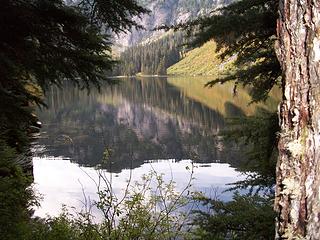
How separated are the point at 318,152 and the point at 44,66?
165 inches

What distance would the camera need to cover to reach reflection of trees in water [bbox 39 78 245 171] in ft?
95.9

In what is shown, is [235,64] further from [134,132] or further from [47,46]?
[134,132]

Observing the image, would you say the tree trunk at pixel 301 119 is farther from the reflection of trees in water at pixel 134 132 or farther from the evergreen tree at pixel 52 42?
the reflection of trees in water at pixel 134 132

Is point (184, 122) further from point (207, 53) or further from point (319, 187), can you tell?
point (207, 53)

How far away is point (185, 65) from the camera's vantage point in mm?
188375

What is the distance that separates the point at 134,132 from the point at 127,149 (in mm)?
9556

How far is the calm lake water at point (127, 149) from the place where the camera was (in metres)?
19.1

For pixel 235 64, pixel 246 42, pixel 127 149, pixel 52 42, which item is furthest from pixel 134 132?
pixel 246 42

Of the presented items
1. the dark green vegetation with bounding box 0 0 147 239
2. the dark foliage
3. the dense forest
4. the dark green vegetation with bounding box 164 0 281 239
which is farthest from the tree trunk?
the dark green vegetation with bounding box 0 0 147 239

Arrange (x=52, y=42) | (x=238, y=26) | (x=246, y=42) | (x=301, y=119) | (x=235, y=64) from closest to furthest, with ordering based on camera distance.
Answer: (x=301, y=119) < (x=238, y=26) < (x=246, y=42) < (x=52, y=42) < (x=235, y=64)

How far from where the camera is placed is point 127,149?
105ft

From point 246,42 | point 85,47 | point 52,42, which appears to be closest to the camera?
point 246,42

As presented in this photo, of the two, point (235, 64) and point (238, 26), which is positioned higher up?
point (238, 26)

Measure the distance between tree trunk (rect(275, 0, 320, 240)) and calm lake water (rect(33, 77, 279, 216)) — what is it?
3.84 metres
